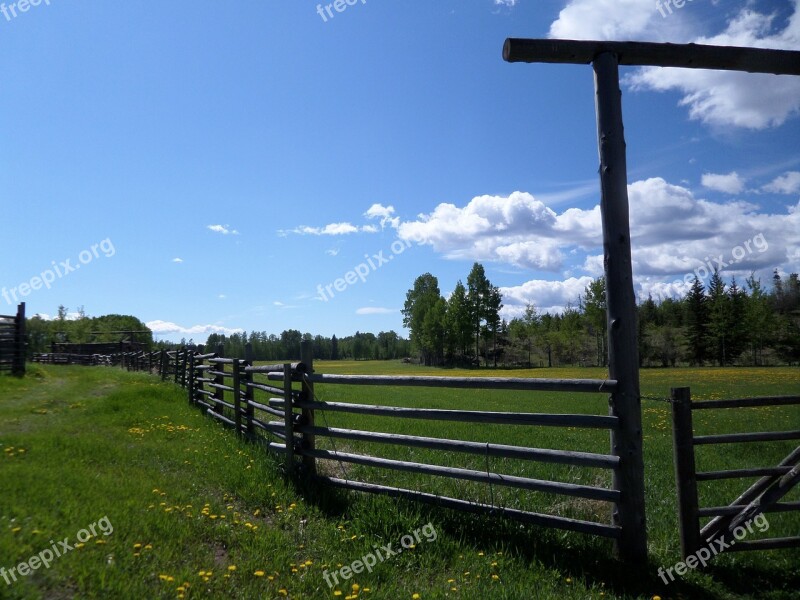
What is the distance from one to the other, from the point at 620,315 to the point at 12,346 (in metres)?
21.5

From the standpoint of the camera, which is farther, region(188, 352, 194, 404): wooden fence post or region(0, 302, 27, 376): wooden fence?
region(0, 302, 27, 376): wooden fence

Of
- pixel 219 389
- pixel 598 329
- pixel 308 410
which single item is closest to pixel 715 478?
pixel 308 410

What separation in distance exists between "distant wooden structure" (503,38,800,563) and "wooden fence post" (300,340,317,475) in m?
3.85

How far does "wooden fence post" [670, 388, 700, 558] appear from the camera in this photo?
457 centimetres

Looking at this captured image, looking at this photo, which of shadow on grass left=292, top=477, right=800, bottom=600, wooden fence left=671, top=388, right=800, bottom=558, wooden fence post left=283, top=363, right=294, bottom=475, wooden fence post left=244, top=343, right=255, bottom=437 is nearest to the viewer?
shadow on grass left=292, top=477, right=800, bottom=600

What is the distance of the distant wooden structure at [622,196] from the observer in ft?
15.2

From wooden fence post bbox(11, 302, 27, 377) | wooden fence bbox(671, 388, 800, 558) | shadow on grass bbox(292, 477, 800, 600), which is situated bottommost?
shadow on grass bbox(292, 477, 800, 600)

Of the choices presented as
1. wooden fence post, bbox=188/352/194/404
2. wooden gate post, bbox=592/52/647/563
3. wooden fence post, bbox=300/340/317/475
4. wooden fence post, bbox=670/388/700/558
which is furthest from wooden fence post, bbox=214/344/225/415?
wooden fence post, bbox=670/388/700/558

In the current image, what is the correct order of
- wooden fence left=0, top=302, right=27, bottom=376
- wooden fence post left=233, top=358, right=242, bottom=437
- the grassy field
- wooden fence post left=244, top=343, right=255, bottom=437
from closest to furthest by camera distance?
the grassy field < wooden fence post left=244, top=343, right=255, bottom=437 < wooden fence post left=233, top=358, right=242, bottom=437 < wooden fence left=0, top=302, right=27, bottom=376

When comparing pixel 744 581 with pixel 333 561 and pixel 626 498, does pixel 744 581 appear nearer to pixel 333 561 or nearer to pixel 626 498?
pixel 626 498

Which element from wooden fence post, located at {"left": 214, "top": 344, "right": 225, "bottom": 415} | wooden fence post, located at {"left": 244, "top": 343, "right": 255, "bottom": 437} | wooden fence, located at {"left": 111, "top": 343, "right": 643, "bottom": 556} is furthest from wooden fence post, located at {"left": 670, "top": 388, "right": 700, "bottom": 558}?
wooden fence post, located at {"left": 214, "top": 344, "right": 225, "bottom": 415}

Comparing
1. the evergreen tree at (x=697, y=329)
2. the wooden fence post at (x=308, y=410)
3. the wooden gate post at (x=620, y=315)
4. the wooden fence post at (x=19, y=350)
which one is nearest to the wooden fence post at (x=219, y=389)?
the wooden fence post at (x=308, y=410)

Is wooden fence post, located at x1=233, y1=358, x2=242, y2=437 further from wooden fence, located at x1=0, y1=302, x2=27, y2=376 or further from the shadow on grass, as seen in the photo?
wooden fence, located at x1=0, y1=302, x2=27, y2=376

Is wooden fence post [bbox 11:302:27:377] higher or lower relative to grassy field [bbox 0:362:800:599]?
higher
